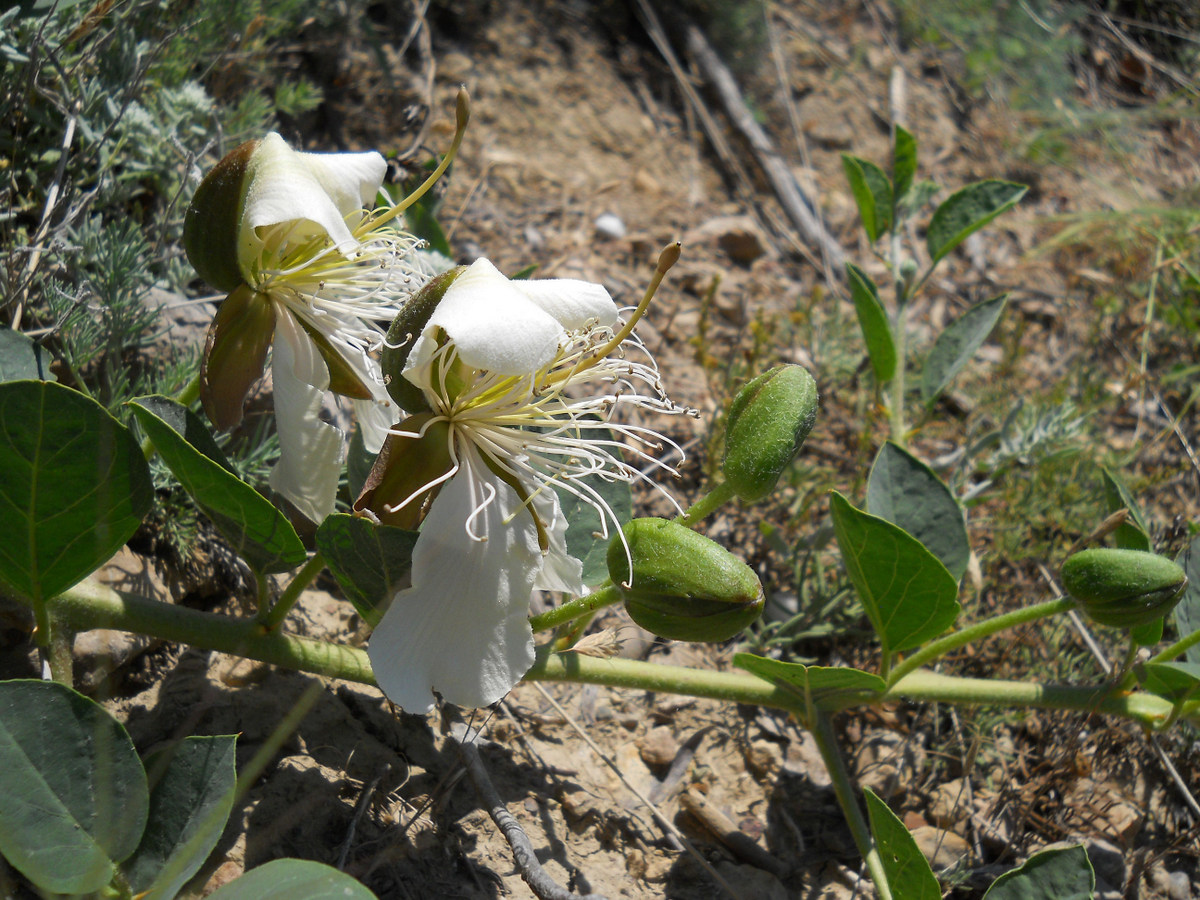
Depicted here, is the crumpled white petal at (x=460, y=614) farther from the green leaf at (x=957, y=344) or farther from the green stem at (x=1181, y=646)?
the green leaf at (x=957, y=344)

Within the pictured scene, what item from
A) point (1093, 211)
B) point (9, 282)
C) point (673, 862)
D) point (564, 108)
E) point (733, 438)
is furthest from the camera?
point (1093, 211)

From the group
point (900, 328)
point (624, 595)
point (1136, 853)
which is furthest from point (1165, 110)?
point (624, 595)

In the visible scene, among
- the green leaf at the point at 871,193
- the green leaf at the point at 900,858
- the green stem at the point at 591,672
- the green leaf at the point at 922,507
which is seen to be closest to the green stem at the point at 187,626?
the green stem at the point at 591,672

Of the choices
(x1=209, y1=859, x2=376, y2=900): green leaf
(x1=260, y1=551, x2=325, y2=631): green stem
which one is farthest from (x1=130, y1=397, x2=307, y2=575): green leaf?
(x1=209, y1=859, x2=376, y2=900): green leaf

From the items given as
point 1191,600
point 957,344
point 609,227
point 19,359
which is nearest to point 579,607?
point 19,359

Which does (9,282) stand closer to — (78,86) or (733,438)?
(78,86)

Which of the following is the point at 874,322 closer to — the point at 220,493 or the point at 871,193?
the point at 871,193

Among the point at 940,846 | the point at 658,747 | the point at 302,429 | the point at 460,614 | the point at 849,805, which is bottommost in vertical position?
the point at 940,846
